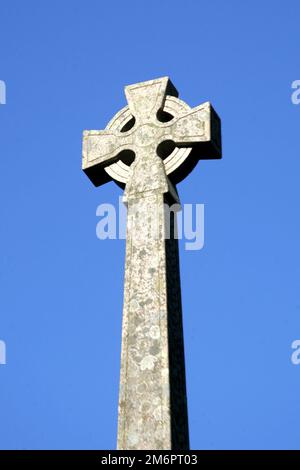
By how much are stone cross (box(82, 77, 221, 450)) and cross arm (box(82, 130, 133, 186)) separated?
0.01 metres

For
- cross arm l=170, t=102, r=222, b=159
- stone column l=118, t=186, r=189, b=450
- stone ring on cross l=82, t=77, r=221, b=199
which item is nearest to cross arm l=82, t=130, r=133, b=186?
stone ring on cross l=82, t=77, r=221, b=199

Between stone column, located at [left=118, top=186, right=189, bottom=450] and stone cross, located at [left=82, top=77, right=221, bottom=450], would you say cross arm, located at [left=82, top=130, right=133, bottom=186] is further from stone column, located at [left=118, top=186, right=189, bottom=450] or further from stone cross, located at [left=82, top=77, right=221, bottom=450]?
stone column, located at [left=118, top=186, right=189, bottom=450]

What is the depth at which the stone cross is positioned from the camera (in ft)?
32.3

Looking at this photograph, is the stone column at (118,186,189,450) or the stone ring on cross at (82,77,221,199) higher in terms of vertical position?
the stone ring on cross at (82,77,221,199)

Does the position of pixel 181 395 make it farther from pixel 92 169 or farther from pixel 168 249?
pixel 92 169

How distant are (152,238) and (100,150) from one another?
1.82m

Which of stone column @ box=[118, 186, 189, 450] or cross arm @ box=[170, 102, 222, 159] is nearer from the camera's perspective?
stone column @ box=[118, 186, 189, 450]

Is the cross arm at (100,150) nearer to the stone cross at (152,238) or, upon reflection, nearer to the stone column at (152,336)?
the stone cross at (152,238)

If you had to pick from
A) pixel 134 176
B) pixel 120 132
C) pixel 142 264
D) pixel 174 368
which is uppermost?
pixel 120 132

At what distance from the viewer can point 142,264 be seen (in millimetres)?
10789

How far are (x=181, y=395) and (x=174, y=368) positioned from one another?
0.30m

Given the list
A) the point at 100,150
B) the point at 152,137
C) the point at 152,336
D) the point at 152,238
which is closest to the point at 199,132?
the point at 152,137

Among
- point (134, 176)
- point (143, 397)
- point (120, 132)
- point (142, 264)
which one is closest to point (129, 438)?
point (143, 397)

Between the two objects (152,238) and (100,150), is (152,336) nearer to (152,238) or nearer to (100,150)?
(152,238)
